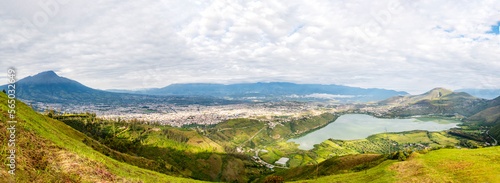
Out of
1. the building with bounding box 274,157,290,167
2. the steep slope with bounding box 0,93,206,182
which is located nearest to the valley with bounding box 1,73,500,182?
the steep slope with bounding box 0,93,206,182

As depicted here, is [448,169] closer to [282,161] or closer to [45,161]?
[45,161]

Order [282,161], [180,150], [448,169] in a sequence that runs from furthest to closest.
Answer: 1. [282,161]
2. [180,150]
3. [448,169]

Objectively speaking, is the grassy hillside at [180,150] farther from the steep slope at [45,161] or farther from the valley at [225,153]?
the steep slope at [45,161]

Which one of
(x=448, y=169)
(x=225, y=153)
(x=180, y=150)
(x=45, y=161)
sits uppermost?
(x=45, y=161)

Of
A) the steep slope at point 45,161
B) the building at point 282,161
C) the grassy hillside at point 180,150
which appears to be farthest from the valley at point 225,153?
the building at point 282,161

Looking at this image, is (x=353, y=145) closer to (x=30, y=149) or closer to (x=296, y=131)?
(x=296, y=131)

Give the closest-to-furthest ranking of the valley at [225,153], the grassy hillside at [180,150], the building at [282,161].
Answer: the valley at [225,153]
the grassy hillside at [180,150]
the building at [282,161]

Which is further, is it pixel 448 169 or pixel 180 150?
pixel 180 150

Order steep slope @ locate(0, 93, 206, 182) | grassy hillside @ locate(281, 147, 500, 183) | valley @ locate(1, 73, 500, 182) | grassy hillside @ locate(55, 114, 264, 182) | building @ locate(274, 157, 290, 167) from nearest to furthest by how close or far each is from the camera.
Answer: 1. steep slope @ locate(0, 93, 206, 182)
2. valley @ locate(1, 73, 500, 182)
3. grassy hillside @ locate(281, 147, 500, 183)
4. grassy hillside @ locate(55, 114, 264, 182)
5. building @ locate(274, 157, 290, 167)

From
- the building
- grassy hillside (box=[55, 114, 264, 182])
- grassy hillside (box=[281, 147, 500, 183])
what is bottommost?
the building

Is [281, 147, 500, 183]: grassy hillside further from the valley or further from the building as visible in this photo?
the building

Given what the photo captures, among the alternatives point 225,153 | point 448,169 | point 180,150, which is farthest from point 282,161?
point 448,169

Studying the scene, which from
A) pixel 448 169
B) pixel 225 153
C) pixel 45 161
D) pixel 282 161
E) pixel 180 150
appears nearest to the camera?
pixel 45 161
